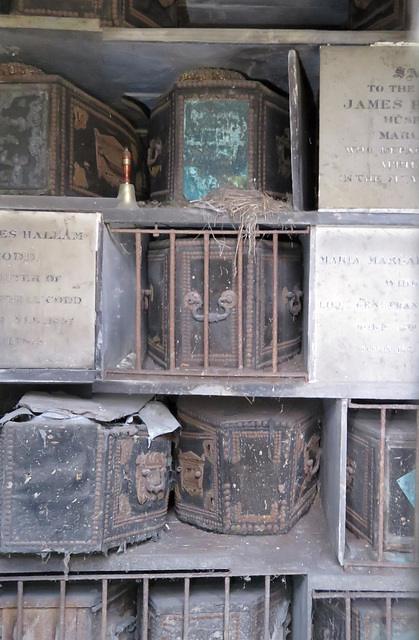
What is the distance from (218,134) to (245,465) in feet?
4.66

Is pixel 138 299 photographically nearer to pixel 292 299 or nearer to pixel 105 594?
pixel 292 299

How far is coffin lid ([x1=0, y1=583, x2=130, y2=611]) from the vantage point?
208 cm

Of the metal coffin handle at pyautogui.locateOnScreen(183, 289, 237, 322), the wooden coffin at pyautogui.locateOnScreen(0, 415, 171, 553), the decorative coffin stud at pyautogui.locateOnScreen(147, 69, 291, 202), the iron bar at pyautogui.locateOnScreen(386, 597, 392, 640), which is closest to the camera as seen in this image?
the wooden coffin at pyautogui.locateOnScreen(0, 415, 171, 553)

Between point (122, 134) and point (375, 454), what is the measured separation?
6.32 feet

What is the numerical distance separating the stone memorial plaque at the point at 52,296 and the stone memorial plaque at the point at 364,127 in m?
0.94

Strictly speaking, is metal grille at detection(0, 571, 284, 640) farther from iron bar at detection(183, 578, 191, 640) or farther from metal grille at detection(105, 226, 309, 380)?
metal grille at detection(105, 226, 309, 380)

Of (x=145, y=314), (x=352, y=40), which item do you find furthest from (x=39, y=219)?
(x=352, y=40)

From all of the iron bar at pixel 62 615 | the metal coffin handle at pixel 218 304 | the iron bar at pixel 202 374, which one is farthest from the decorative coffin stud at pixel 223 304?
the iron bar at pixel 62 615

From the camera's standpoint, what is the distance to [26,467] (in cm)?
188

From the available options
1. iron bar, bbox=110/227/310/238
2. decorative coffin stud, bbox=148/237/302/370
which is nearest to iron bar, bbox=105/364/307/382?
decorative coffin stud, bbox=148/237/302/370

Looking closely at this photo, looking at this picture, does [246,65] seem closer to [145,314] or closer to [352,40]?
[352,40]

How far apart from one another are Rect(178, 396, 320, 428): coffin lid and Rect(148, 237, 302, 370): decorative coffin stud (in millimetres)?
210

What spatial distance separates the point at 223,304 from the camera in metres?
2.21

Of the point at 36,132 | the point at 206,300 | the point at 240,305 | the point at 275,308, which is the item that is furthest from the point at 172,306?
the point at 36,132
